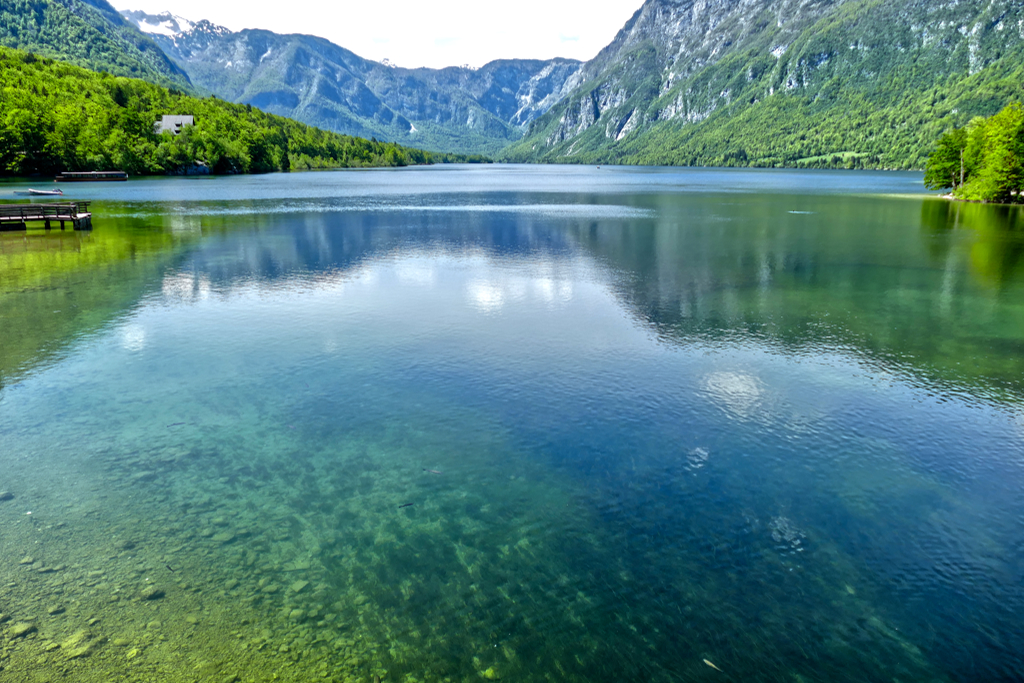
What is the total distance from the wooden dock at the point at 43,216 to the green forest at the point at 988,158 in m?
109

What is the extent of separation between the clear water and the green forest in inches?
2512

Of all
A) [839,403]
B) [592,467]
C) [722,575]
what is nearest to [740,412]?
[839,403]

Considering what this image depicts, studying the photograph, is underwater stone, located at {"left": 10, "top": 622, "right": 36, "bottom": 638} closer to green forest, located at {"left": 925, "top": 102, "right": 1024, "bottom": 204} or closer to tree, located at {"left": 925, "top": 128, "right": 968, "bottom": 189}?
green forest, located at {"left": 925, "top": 102, "right": 1024, "bottom": 204}

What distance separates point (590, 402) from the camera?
18703mm

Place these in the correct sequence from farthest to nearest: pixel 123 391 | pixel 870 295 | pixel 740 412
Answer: pixel 870 295, pixel 123 391, pixel 740 412

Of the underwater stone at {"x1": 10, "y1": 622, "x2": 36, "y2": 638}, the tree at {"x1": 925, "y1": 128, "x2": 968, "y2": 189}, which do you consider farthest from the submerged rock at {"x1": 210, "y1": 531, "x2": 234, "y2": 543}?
the tree at {"x1": 925, "y1": 128, "x2": 968, "y2": 189}

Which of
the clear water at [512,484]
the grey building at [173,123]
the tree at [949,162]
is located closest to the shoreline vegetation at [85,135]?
the grey building at [173,123]

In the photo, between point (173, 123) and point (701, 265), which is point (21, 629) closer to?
point (701, 265)

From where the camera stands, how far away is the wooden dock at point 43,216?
191 ft

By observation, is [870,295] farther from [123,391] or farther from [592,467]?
[123,391]

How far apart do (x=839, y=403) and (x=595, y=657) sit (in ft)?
43.5

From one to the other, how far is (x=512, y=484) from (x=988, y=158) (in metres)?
102

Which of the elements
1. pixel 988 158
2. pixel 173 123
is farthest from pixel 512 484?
pixel 173 123

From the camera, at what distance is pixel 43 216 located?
2291 inches
